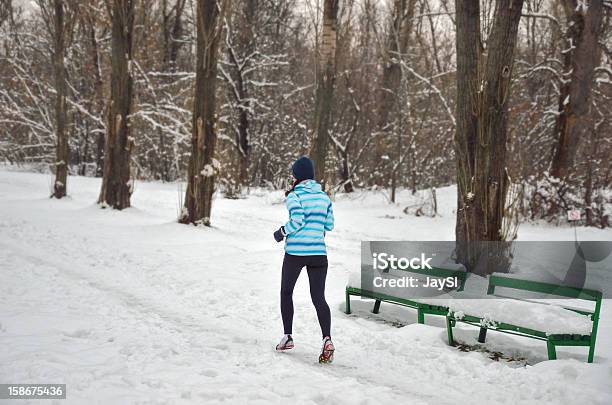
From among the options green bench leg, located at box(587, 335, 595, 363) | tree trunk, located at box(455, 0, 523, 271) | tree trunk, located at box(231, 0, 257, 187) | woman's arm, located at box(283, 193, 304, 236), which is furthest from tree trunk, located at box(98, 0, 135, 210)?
green bench leg, located at box(587, 335, 595, 363)

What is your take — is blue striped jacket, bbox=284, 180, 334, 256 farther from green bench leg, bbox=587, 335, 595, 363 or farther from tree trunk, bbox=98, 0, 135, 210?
tree trunk, bbox=98, 0, 135, 210

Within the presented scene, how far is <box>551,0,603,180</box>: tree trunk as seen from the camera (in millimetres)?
13000

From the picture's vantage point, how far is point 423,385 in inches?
Result: 169

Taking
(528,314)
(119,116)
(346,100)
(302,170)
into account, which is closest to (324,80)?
(119,116)

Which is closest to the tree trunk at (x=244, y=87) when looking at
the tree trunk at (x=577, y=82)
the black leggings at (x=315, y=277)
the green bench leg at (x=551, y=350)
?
the tree trunk at (x=577, y=82)

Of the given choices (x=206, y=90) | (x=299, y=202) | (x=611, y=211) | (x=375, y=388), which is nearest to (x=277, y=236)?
(x=299, y=202)

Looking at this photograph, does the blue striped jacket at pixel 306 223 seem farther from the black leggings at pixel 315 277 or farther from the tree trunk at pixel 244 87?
the tree trunk at pixel 244 87

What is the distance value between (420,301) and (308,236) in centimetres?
183

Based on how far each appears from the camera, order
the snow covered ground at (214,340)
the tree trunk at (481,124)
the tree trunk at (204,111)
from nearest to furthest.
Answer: the snow covered ground at (214,340), the tree trunk at (481,124), the tree trunk at (204,111)

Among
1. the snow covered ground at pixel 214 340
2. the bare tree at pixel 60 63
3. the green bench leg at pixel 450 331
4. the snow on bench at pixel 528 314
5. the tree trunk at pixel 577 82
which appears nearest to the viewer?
the snow covered ground at pixel 214 340

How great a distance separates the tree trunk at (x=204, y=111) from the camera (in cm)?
1183

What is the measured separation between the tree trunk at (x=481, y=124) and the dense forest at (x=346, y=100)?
0.8 inches

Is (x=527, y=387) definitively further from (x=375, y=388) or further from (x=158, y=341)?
(x=158, y=341)

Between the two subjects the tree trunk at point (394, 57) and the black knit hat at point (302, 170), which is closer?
the black knit hat at point (302, 170)
